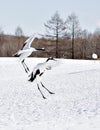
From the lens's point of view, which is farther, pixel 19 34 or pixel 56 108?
pixel 56 108

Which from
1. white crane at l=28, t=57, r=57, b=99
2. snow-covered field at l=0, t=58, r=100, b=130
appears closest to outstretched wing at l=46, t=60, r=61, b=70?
white crane at l=28, t=57, r=57, b=99

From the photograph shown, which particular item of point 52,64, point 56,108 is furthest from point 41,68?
point 56,108

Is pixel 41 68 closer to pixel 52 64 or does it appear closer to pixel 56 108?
pixel 52 64

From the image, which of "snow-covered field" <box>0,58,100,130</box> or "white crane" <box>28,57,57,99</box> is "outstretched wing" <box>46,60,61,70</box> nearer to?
"white crane" <box>28,57,57,99</box>

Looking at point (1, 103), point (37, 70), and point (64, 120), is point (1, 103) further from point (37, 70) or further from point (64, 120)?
point (37, 70)

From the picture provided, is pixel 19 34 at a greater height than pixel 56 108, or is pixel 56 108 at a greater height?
pixel 19 34

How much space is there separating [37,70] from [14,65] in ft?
75.5

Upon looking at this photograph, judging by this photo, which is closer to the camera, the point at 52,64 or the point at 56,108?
the point at 52,64

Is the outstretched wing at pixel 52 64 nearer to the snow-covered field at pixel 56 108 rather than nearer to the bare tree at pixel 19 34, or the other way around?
the bare tree at pixel 19 34

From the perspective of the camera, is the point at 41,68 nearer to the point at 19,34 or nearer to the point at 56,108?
the point at 19,34

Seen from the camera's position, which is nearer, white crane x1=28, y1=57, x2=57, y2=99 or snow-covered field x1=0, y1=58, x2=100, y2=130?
white crane x1=28, y1=57, x2=57, y2=99

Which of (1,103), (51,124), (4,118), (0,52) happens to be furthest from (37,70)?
(1,103)

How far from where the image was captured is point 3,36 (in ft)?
10.2

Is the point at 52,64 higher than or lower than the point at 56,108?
higher
